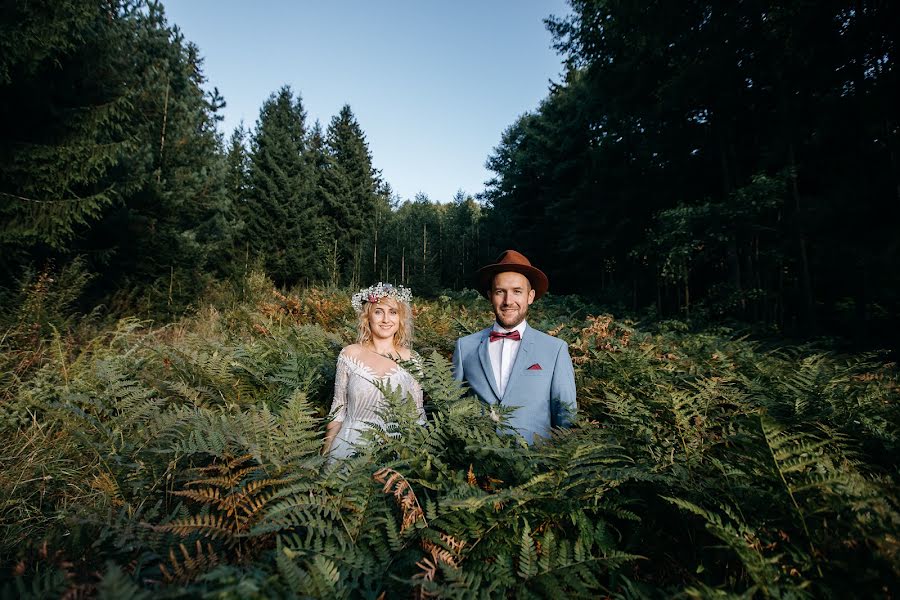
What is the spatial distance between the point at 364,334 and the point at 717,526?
10.1 feet

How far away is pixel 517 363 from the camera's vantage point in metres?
2.96

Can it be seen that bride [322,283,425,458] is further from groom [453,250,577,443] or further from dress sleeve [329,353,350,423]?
groom [453,250,577,443]

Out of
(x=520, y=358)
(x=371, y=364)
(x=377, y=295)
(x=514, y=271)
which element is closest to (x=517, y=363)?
(x=520, y=358)

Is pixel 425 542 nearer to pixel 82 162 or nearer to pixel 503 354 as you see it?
pixel 503 354

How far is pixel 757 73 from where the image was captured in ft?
39.6

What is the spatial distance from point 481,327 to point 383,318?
270 cm

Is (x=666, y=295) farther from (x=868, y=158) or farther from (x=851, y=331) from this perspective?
(x=868, y=158)

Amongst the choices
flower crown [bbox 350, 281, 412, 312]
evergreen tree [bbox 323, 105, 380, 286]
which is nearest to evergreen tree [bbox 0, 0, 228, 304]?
flower crown [bbox 350, 281, 412, 312]

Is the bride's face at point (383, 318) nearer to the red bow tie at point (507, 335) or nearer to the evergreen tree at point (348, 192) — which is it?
the red bow tie at point (507, 335)

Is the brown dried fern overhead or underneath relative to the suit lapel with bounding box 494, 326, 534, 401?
underneath

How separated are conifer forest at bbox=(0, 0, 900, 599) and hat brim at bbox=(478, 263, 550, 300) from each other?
2.49 ft

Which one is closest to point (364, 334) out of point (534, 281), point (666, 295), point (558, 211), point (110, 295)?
point (534, 281)

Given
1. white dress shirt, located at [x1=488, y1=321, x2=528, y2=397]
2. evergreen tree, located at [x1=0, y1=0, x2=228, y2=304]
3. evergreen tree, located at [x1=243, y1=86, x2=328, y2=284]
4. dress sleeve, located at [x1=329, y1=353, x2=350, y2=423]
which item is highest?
evergreen tree, located at [x1=243, y1=86, x2=328, y2=284]

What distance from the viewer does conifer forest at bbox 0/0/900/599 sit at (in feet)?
4.61
